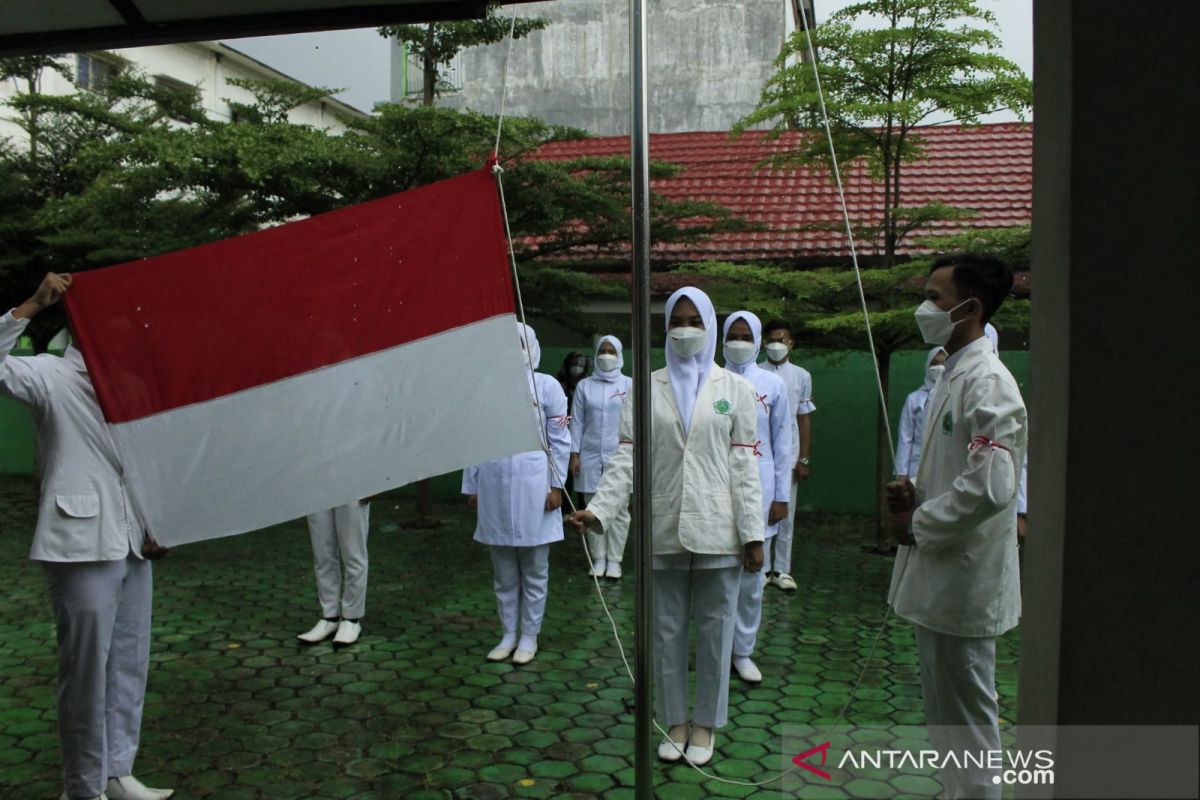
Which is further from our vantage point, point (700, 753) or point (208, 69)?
point (208, 69)

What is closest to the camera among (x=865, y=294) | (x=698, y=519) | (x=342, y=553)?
(x=698, y=519)

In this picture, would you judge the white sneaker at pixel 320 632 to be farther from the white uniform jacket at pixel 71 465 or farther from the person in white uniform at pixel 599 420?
the person in white uniform at pixel 599 420

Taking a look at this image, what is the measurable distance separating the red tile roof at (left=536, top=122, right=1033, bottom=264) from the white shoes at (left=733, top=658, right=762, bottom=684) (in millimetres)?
5975

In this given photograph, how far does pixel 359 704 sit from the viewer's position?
4746 millimetres

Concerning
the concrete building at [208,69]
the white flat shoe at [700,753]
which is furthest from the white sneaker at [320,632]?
the concrete building at [208,69]

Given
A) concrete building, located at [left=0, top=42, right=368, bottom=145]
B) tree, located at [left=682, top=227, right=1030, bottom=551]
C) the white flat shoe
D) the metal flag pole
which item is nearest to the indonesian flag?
the metal flag pole

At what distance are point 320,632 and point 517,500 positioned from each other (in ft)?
4.90

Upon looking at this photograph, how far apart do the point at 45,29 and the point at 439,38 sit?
6298 millimetres

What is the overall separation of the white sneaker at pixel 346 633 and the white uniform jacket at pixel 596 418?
307 centimetres

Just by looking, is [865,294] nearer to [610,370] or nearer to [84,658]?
[610,370]

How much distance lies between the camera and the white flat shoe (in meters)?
4.00

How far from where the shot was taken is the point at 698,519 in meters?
3.95

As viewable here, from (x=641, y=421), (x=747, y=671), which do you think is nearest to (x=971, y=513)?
(x=641, y=421)

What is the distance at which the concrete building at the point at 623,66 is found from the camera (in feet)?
53.4
